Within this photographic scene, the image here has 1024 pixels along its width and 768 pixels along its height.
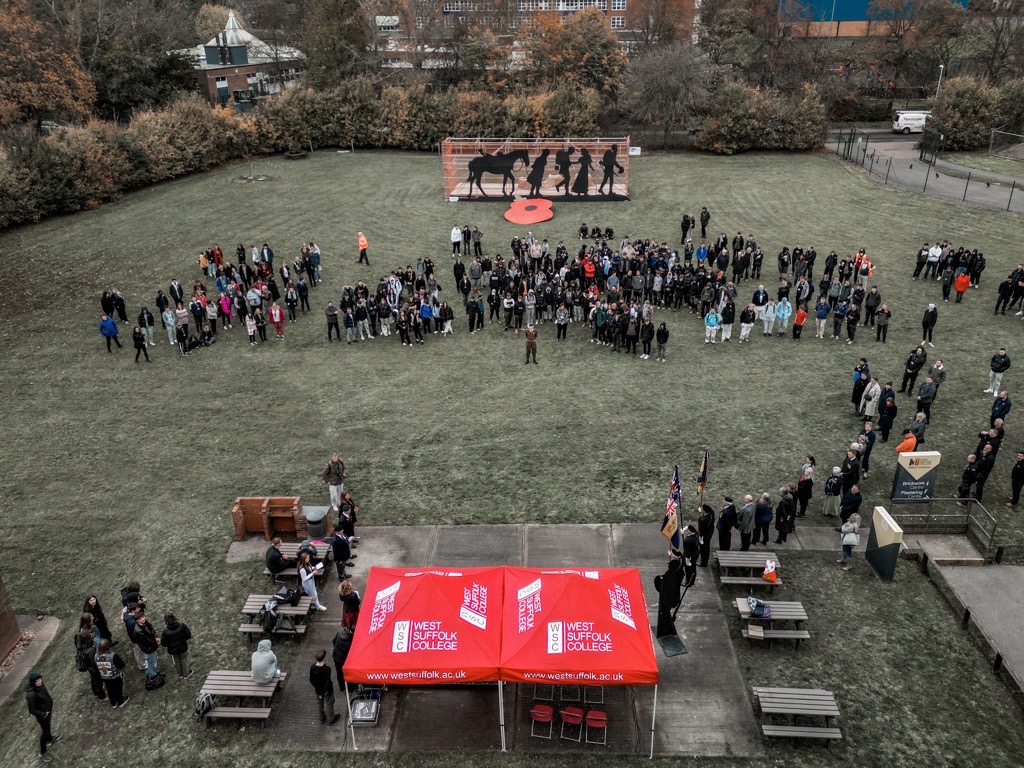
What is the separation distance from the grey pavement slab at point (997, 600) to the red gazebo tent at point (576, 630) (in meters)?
5.98

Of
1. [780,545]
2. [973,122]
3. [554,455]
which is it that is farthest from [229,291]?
[973,122]

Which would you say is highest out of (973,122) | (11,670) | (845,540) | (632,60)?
(632,60)

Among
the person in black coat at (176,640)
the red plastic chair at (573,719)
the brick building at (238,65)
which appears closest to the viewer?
the red plastic chair at (573,719)

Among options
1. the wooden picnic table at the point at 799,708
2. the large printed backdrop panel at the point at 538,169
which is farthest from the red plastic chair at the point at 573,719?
the large printed backdrop panel at the point at 538,169

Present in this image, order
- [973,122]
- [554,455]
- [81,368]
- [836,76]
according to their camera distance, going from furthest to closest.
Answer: [836,76] → [973,122] → [81,368] → [554,455]

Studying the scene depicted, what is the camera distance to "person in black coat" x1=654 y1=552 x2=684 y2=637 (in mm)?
11914

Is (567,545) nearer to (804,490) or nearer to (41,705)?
(804,490)

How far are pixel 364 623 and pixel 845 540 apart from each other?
8535 millimetres

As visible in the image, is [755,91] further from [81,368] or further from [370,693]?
[370,693]

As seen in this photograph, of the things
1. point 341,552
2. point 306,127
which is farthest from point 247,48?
point 341,552

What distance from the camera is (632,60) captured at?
2068 inches

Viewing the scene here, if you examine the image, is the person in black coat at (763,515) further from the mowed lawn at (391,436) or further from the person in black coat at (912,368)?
the person in black coat at (912,368)

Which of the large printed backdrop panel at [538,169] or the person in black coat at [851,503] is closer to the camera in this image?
the person in black coat at [851,503]

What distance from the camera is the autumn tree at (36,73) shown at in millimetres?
39938
